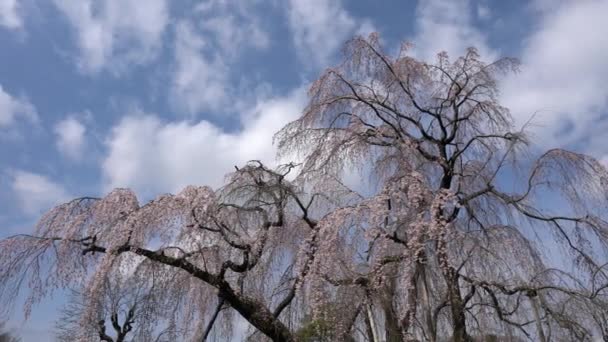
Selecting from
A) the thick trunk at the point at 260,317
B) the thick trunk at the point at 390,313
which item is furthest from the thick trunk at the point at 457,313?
the thick trunk at the point at 260,317

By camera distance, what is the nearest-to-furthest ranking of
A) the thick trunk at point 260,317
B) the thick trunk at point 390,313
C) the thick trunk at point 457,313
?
the thick trunk at point 457,313 < the thick trunk at point 390,313 < the thick trunk at point 260,317

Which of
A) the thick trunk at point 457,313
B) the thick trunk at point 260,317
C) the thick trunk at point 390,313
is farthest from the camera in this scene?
the thick trunk at point 260,317

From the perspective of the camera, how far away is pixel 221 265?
24.5 feet

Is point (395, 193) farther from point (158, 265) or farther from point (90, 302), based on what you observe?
point (90, 302)

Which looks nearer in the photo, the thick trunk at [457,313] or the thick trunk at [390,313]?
the thick trunk at [457,313]

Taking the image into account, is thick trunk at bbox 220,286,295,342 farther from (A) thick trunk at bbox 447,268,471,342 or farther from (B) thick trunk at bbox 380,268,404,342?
(A) thick trunk at bbox 447,268,471,342

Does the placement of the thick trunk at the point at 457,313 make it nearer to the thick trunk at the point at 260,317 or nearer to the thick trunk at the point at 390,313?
the thick trunk at the point at 390,313

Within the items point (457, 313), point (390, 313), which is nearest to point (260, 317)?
point (390, 313)

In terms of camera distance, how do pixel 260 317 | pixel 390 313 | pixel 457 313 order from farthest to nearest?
pixel 260 317, pixel 390 313, pixel 457 313

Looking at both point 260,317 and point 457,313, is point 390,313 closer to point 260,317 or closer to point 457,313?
point 457,313

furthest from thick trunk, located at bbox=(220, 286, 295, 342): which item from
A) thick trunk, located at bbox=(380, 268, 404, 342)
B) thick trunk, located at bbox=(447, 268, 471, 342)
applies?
thick trunk, located at bbox=(447, 268, 471, 342)

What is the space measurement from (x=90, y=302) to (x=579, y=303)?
19.7ft

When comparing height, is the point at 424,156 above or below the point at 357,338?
above

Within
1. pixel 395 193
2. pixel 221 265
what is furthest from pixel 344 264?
pixel 221 265
